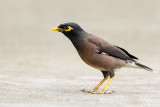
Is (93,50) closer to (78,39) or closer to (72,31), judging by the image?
(78,39)

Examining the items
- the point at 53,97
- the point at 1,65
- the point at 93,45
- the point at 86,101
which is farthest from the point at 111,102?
the point at 1,65

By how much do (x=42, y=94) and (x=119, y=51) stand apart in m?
2.67

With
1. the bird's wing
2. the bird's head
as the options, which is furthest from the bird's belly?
the bird's head

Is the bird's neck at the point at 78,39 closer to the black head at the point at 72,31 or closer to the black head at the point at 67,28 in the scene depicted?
the black head at the point at 72,31

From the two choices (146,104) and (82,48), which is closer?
(146,104)

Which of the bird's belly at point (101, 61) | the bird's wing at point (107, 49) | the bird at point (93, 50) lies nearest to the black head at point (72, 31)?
the bird at point (93, 50)

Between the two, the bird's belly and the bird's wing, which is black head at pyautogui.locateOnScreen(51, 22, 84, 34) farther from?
the bird's belly

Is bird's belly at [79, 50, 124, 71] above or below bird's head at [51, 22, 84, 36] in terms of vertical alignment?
below

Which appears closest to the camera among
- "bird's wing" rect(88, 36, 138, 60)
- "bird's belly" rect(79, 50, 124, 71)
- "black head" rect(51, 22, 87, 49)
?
"bird's belly" rect(79, 50, 124, 71)

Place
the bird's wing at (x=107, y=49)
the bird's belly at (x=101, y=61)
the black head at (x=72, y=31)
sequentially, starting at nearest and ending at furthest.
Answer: the bird's belly at (x=101, y=61) → the black head at (x=72, y=31) → the bird's wing at (x=107, y=49)

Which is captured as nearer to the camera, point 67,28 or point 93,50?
point 93,50

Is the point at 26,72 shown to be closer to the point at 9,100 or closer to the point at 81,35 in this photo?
the point at 81,35

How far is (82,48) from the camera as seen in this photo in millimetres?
11750

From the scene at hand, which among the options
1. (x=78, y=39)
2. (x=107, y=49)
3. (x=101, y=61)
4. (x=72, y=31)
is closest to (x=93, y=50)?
(x=101, y=61)
